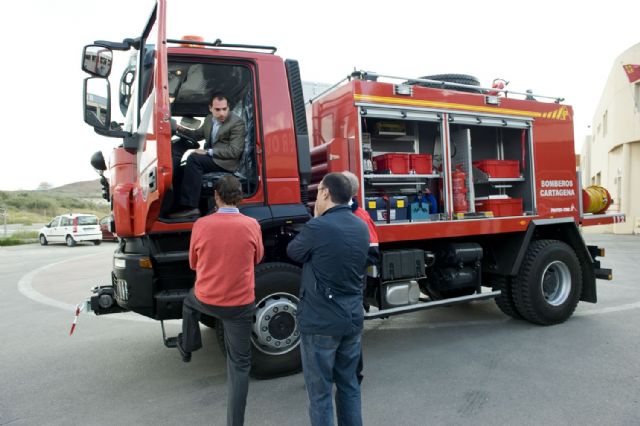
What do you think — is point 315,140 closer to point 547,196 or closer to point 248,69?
point 248,69

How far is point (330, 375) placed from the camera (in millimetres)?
2627

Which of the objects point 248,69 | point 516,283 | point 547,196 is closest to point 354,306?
point 248,69

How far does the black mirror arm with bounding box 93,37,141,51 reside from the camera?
145 inches

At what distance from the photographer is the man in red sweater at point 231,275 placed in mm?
2932

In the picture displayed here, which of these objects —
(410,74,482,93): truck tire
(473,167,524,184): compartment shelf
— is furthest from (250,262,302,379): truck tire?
(410,74,482,93): truck tire

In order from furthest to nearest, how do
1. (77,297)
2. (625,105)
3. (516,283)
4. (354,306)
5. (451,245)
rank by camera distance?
(625,105), (77,297), (516,283), (451,245), (354,306)

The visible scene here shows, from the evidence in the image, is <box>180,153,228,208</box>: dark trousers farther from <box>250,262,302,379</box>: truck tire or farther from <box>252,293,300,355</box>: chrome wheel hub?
<box>252,293,300,355</box>: chrome wheel hub

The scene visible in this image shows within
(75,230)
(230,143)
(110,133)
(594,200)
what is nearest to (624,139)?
(594,200)

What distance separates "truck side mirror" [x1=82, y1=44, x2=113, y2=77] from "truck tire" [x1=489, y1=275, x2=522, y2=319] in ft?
16.4

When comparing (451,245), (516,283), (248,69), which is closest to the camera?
(248,69)

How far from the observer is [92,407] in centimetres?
369

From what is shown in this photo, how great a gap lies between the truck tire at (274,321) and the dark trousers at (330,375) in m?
1.25

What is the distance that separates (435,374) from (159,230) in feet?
9.13

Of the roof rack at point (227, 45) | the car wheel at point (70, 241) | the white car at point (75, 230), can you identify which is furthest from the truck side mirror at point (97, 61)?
the car wheel at point (70, 241)
